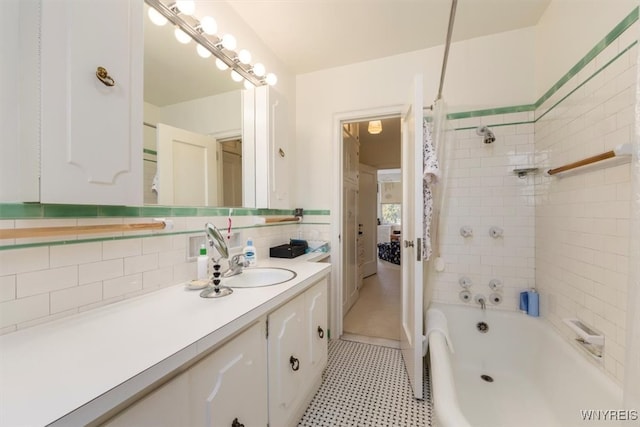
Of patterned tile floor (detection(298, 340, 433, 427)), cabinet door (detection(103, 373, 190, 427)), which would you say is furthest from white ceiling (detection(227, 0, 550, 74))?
patterned tile floor (detection(298, 340, 433, 427))

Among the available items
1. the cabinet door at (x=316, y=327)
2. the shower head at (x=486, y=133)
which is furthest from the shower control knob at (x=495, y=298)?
the cabinet door at (x=316, y=327)

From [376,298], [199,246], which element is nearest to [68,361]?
[199,246]

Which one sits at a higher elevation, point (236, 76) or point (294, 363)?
point (236, 76)

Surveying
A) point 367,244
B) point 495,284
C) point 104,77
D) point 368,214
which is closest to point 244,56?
point 104,77

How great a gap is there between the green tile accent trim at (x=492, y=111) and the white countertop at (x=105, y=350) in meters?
1.93

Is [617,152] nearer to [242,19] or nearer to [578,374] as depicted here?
[578,374]

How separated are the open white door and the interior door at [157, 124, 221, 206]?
121 centimetres

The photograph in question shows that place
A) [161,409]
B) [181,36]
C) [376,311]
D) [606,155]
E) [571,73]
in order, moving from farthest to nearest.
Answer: [376,311]
[571,73]
[181,36]
[606,155]
[161,409]

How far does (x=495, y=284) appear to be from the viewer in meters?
1.83

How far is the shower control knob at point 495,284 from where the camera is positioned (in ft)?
6.01

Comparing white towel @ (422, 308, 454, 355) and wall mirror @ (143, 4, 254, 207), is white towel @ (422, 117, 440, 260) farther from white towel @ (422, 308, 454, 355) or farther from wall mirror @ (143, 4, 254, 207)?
wall mirror @ (143, 4, 254, 207)

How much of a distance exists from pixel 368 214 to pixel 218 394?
12.8 feet

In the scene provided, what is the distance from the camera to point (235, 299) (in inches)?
39.1

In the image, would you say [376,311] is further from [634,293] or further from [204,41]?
[204,41]
